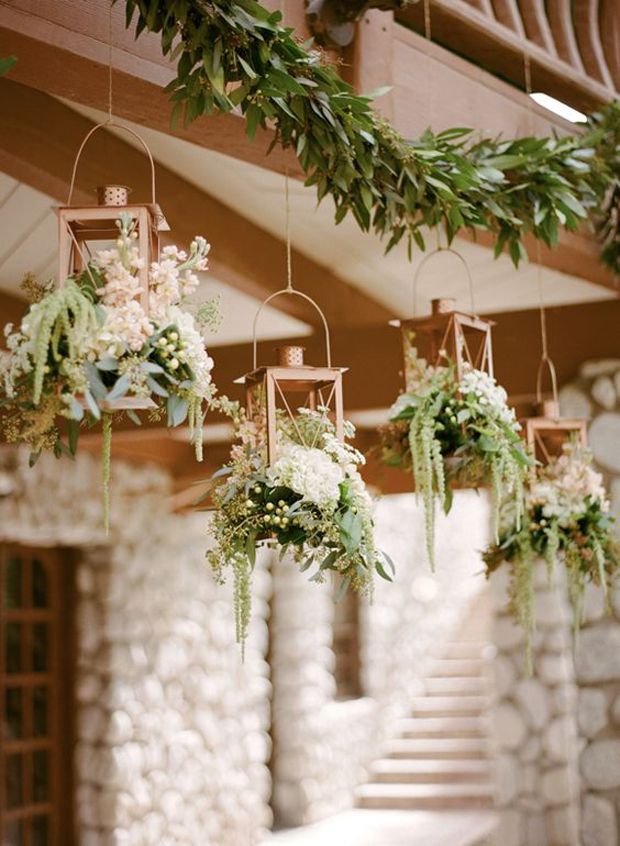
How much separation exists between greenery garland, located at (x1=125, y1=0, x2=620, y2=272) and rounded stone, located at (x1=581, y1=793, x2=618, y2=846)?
2.79 meters

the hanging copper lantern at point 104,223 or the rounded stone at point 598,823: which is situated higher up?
the hanging copper lantern at point 104,223

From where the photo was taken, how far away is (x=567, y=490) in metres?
4.18

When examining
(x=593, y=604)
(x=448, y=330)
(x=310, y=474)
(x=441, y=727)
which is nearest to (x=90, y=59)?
(x=310, y=474)

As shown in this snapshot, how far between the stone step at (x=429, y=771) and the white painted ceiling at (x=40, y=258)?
4.95 m

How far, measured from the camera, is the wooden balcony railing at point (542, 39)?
177 inches

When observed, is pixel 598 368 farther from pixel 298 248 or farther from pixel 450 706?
pixel 450 706

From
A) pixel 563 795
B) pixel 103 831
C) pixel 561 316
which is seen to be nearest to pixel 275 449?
pixel 561 316

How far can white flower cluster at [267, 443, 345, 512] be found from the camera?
289cm

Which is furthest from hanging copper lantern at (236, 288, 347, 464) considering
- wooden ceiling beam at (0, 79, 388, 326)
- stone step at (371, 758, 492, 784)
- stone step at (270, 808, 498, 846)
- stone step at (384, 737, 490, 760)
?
stone step at (384, 737, 490, 760)

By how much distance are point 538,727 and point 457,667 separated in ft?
17.1

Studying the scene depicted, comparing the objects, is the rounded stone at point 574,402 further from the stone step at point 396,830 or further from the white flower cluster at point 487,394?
the stone step at point 396,830

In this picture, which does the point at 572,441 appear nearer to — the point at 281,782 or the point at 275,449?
the point at 275,449

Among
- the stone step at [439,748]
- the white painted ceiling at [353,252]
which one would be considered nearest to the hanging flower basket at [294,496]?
the white painted ceiling at [353,252]

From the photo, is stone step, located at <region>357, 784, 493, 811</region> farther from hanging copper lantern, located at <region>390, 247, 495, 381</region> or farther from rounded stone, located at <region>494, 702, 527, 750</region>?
hanging copper lantern, located at <region>390, 247, 495, 381</region>
